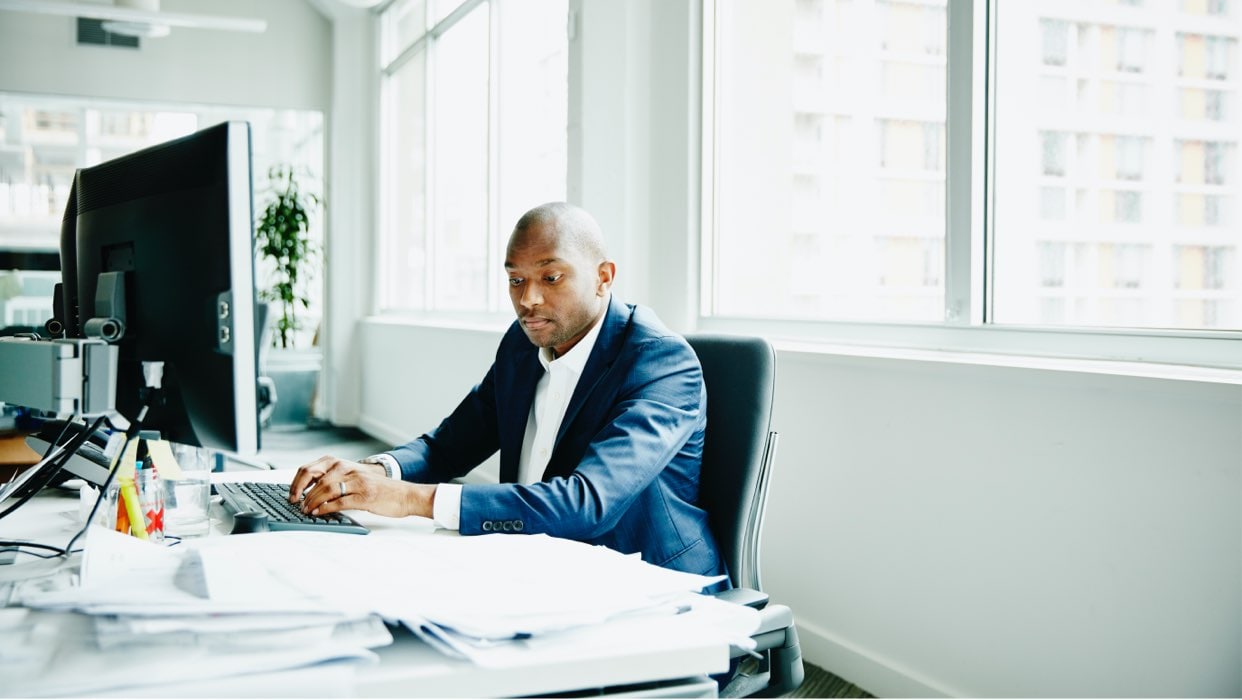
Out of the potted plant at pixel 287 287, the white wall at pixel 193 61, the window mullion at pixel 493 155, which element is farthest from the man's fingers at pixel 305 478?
the white wall at pixel 193 61

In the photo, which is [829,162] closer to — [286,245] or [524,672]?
[524,672]

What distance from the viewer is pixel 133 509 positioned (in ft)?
4.26

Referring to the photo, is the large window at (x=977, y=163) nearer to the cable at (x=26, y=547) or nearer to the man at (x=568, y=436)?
the man at (x=568, y=436)

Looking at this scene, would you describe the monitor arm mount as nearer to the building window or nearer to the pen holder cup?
the pen holder cup

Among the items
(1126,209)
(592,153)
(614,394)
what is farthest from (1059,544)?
(592,153)

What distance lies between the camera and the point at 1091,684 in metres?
1.91

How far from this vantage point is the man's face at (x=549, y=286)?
184 centimetres

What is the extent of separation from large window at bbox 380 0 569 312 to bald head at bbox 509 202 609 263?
7.96 feet

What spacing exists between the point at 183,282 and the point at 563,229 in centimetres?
80

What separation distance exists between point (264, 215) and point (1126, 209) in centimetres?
640

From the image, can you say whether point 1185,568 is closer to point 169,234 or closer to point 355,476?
point 355,476

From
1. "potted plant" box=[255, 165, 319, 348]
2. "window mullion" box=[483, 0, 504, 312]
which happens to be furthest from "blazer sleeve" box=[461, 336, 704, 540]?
"potted plant" box=[255, 165, 319, 348]

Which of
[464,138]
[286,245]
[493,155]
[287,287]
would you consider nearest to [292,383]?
[287,287]

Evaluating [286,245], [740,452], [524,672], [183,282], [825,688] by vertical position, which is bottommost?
[825,688]
